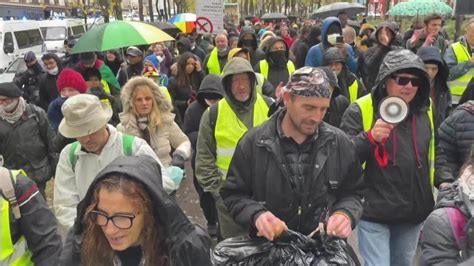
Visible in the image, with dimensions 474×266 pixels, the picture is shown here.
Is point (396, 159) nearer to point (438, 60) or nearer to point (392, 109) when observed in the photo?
point (392, 109)

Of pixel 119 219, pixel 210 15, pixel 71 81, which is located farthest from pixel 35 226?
pixel 210 15

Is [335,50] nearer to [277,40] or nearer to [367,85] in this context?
[277,40]

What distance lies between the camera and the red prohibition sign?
9961 mm

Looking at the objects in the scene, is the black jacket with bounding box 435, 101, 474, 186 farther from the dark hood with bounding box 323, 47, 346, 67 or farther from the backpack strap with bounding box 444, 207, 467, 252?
the dark hood with bounding box 323, 47, 346, 67

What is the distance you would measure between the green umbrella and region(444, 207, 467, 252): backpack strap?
186 inches

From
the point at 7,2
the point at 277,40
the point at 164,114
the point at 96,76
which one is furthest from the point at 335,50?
the point at 7,2

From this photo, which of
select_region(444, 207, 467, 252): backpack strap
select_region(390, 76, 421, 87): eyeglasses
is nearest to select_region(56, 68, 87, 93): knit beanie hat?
select_region(390, 76, 421, 87): eyeglasses

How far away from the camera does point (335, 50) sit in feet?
19.2

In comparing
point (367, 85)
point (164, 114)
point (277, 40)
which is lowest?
point (367, 85)

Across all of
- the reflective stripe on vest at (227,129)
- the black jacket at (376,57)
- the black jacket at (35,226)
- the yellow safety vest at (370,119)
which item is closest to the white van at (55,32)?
the black jacket at (376,57)

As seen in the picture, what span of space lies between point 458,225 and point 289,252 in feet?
2.45

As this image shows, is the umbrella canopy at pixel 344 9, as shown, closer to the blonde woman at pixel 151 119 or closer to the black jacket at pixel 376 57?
the black jacket at pixel 376 57

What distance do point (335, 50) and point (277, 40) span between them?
0.72 m

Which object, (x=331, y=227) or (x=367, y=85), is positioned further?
(x=367, y=85)
